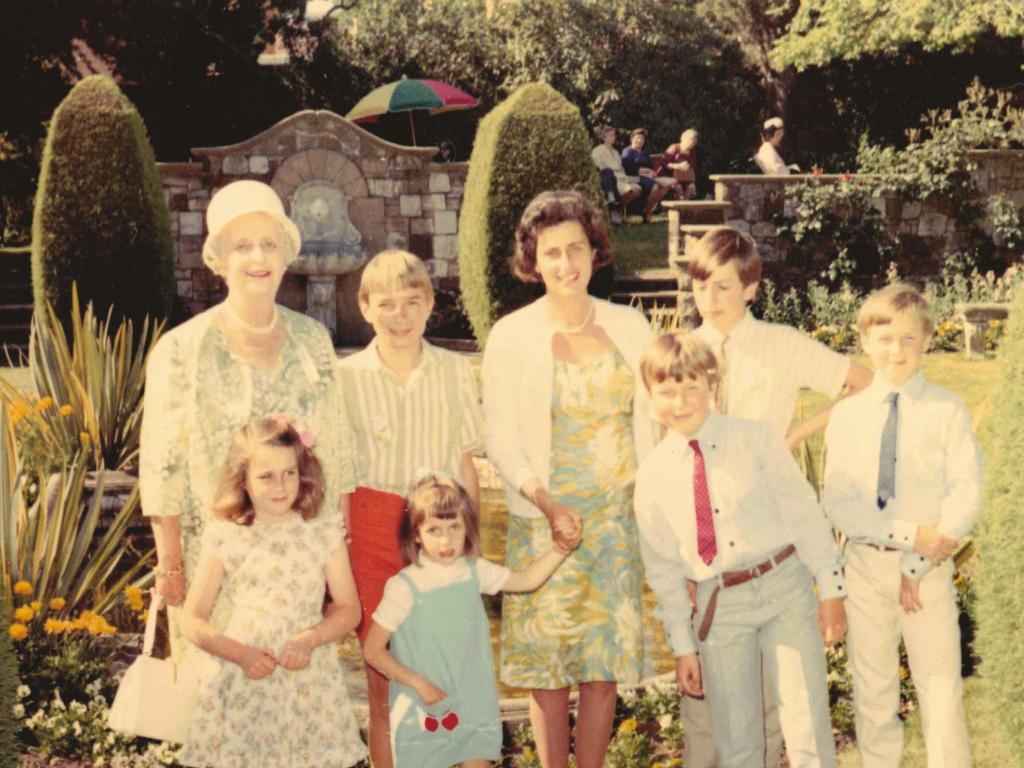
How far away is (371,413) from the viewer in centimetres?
405

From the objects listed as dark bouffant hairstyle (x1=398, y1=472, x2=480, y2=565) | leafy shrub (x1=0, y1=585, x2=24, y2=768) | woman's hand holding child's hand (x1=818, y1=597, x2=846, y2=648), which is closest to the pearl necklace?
dark bouffant hairstyle (x1=398, y1=472, x2=480, y2=565)

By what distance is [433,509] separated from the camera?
3811mm

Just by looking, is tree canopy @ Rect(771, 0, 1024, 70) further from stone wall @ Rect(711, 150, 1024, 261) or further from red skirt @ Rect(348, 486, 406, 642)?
red skirt @ Rect(348, 486, 406, 642)

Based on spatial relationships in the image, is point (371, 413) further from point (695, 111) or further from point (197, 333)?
point (695, 111)

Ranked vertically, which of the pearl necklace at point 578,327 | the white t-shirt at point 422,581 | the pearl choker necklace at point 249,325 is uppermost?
the pearl choker necklace at point 249,325

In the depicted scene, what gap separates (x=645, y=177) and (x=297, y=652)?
51.4ft

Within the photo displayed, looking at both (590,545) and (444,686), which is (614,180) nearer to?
(590,545)

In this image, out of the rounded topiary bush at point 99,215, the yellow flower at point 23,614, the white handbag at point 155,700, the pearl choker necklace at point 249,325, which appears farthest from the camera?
the rounded topiary bush at point 99,215

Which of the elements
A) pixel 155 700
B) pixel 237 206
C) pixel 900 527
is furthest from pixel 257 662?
pixel 900 527

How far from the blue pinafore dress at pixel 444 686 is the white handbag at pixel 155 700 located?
57 cm

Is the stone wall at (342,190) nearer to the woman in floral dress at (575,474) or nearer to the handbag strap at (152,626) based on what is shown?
the woman in floral dress at (575,474)

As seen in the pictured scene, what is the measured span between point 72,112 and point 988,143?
9.01m

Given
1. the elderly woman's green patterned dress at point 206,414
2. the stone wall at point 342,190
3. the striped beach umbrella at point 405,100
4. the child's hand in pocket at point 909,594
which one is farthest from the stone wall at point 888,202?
the elderly woman's green patterned dress at point 206,414

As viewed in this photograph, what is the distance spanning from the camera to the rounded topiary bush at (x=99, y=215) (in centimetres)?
1066
